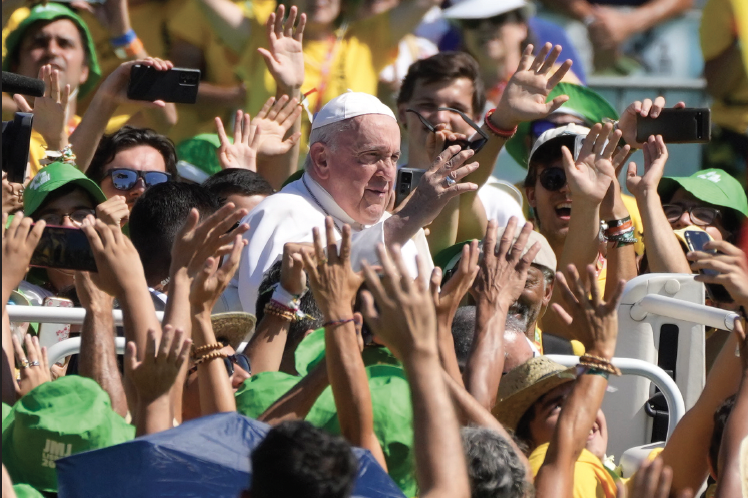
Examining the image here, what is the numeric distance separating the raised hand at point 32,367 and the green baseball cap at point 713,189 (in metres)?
2.91

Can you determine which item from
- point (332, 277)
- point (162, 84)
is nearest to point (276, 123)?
point (162, 84)

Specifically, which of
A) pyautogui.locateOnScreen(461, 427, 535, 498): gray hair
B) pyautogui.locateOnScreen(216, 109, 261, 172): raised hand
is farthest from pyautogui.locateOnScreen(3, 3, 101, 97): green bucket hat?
pyautogui.locateOnScreen(461, 427, 535, 498): gray hair

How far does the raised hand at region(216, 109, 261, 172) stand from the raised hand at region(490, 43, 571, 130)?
1.06 metres

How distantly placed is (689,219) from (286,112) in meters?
1.73

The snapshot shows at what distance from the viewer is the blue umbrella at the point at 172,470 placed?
90.1 inches

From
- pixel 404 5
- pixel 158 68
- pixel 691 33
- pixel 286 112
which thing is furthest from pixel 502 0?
pixel 158 68

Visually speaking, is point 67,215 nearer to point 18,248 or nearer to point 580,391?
point 18,248

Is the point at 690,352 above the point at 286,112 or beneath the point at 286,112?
beneath

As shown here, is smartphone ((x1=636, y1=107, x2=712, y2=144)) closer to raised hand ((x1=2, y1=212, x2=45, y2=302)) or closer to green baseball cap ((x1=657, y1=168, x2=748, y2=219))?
green baseball cap ((x1=657, y1=168, x2=748, y2=219))

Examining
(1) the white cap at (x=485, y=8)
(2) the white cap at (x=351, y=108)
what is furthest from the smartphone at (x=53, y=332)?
(1) the white cap at (x=485, y=8)

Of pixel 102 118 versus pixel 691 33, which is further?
pixel 691 33

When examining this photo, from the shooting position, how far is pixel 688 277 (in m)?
3.97

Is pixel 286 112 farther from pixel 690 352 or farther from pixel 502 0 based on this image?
pixel 690 352

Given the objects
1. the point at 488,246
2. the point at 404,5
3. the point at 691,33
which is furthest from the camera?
the point at 691,33
